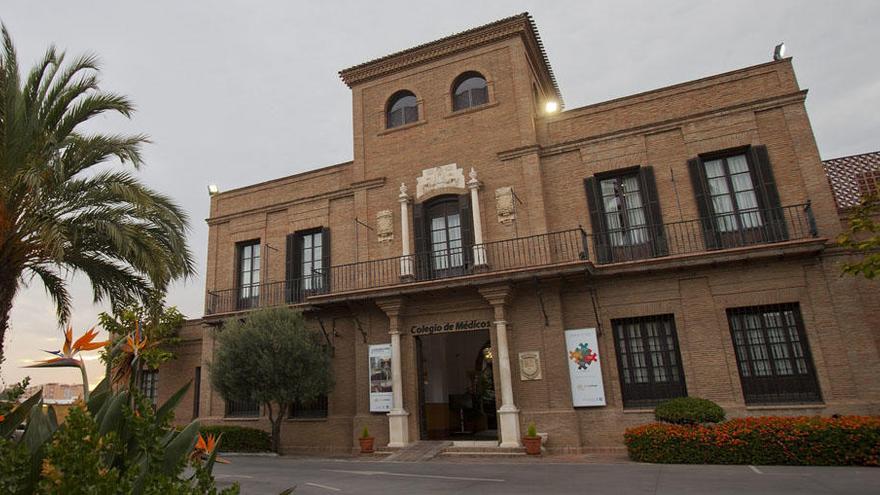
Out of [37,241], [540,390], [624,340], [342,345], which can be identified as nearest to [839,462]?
[624,340]

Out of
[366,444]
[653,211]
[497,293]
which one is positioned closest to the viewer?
[497,293]

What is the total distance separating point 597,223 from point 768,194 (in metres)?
4.17

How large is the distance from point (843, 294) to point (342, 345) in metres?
13.2

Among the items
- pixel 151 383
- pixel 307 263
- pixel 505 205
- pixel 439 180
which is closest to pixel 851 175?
pixel 505 205

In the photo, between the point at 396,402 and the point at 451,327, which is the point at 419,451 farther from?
the point at 451,327

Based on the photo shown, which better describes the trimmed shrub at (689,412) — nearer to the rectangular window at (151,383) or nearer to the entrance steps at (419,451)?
the entrance steps at (419,451)

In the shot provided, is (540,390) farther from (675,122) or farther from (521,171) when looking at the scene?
(675,122)

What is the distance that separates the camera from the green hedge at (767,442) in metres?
10.1

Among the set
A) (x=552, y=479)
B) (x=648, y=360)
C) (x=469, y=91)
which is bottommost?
(x=552, y=479)

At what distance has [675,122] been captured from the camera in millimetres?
15039

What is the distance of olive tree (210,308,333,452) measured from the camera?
1524cm


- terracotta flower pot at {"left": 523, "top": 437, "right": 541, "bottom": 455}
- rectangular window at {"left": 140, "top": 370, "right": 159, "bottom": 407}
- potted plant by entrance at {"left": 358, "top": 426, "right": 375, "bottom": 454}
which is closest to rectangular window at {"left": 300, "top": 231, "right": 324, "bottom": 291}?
potted plant by entrance at {"left": 358, "top": 426, "right": 375, "bottom": 454}

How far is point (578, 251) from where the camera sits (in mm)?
14805

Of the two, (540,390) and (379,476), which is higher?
(540,390)
